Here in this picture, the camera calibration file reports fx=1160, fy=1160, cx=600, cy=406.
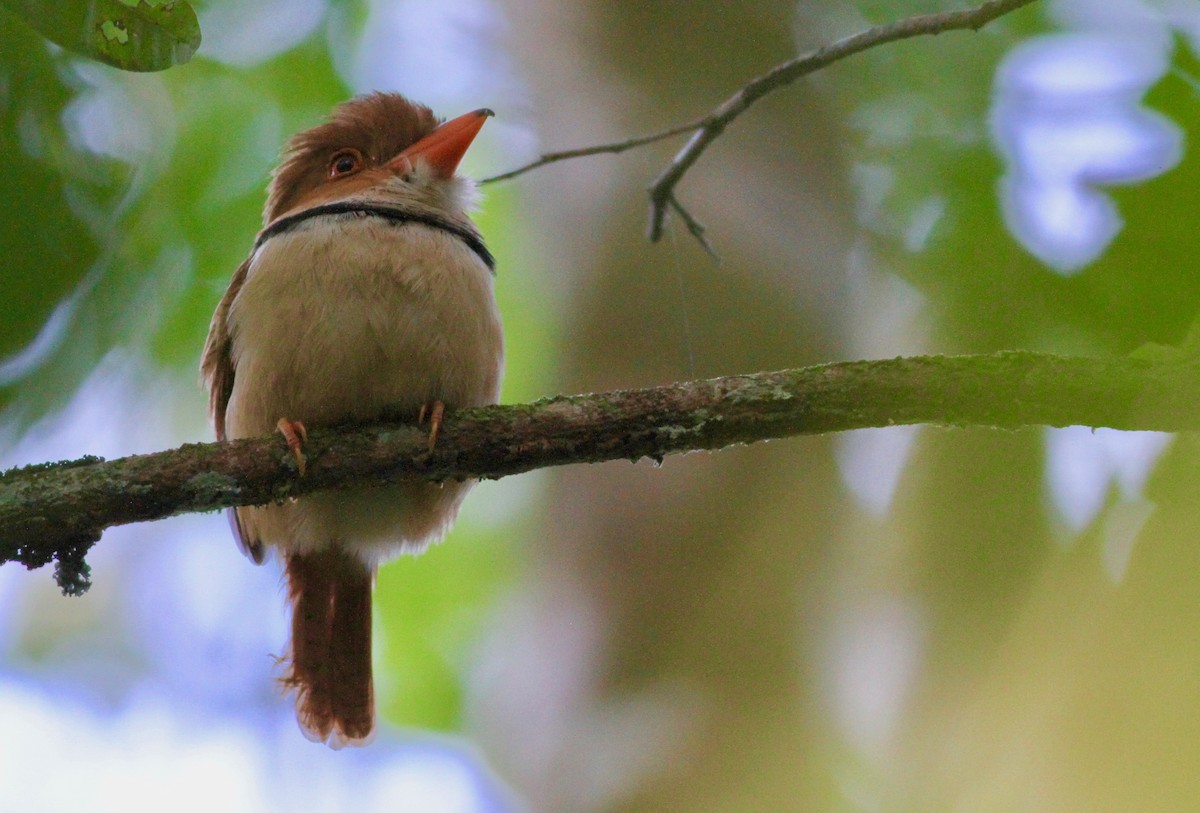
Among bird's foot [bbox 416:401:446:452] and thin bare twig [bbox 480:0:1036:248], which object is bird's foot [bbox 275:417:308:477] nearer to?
bird's foot [bbox 416:401:446:452]

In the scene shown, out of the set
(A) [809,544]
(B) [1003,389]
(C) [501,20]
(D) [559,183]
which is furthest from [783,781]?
(C) [501,20]

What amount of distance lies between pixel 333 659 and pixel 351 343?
3.68ft

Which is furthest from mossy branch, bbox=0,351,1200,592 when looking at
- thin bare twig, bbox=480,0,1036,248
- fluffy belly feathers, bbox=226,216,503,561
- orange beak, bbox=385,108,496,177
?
orange beak, bbox=385,108,496,177

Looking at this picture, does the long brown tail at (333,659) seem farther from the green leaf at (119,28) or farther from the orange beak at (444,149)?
the green leaf at (119,28)

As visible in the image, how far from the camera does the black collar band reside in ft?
9.28

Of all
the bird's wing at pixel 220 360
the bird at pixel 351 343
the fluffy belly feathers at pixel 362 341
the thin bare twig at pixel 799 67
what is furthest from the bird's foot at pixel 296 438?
the thin bare twig at pixel 799 67

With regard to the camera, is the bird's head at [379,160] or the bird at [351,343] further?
the bird's head at [379,160]

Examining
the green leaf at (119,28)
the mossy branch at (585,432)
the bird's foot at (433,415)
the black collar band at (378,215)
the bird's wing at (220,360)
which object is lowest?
the mossy branch at (585,432)

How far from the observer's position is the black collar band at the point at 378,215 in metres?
2.83

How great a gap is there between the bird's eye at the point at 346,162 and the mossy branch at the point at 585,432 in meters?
1.14

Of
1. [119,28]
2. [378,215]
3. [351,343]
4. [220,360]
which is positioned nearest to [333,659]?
[220,360]

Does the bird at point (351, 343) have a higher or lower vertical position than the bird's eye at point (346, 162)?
lower

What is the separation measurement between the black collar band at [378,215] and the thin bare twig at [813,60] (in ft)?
1.53

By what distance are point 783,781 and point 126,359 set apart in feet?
7.57
